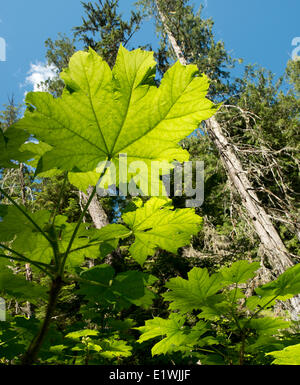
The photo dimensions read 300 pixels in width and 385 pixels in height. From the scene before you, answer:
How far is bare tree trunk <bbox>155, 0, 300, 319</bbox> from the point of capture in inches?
187

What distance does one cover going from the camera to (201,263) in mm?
6840

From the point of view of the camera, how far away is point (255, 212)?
17.7 feet

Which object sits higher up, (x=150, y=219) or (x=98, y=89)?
(x=98, y=89)

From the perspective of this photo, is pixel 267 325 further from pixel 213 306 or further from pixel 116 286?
pixel 116 286

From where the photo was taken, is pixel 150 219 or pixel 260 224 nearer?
pixel 150 219

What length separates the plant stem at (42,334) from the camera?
0.39m

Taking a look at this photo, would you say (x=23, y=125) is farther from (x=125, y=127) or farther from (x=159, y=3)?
(x=159, y=3)

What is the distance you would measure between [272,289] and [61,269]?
68 cm

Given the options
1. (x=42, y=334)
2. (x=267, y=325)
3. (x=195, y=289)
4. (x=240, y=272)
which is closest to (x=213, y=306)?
(x=195, y=289)

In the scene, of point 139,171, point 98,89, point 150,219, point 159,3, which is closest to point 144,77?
point 98,89

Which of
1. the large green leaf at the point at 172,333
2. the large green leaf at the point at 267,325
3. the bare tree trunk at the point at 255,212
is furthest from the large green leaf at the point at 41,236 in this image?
the bare tree trunk at the point at 255,212

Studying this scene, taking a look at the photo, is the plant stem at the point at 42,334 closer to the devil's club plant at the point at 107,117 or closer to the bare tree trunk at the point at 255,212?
the devil's club plant at the point at 107,117

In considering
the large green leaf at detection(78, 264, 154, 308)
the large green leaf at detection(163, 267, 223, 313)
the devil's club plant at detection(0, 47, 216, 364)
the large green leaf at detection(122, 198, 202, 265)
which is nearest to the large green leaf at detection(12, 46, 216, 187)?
the devil's club plant at detection(0, 47, 216, 364)

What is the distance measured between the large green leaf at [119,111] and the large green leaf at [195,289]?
1.55ft
